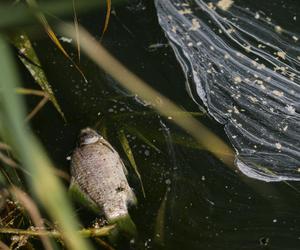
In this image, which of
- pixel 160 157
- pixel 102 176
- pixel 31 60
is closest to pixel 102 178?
pixel 102 176

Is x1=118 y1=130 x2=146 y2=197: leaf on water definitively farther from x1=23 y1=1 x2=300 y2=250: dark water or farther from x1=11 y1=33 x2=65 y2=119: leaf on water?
x1=11 y1=33 x2=65 y2=119: leaf on water

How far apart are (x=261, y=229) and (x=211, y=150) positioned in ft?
1.14

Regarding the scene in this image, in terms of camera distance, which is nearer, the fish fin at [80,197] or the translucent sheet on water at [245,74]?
the fish fin at [80,197]

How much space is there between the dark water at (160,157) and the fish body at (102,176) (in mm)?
80

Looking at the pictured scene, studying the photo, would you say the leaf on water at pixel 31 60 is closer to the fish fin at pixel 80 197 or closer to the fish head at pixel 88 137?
the fish head at pixel 88 137

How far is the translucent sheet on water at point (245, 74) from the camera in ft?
6.98

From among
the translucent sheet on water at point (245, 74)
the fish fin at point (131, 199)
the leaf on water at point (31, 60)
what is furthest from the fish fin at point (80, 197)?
the translucent sheet on water at point (245, 74)

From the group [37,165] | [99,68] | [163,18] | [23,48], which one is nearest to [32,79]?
[23,48]

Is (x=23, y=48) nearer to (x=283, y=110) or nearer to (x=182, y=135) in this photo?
(x=182, y=135)

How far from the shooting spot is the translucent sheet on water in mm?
2127

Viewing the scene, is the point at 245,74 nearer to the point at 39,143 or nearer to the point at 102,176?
the point at 102,176

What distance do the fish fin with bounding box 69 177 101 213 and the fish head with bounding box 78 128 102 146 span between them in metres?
0.15

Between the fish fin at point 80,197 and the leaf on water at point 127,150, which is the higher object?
the leaf on water at point 127,150

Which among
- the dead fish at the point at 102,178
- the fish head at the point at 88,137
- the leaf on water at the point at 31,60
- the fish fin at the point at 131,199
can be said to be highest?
the leaf on water at the point at 31,60
